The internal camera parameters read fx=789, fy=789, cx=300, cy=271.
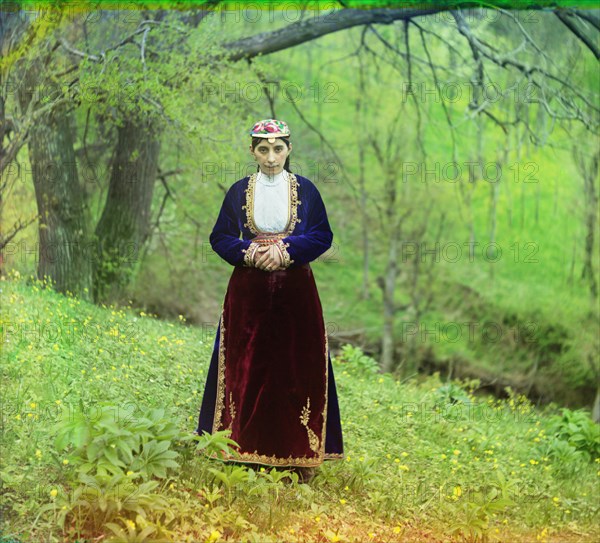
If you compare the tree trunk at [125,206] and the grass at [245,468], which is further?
the tree trunk at [125,206]

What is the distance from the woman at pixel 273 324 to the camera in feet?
14.3

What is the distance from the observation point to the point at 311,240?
4344 mm

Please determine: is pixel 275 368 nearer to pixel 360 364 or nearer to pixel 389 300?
pixel 360 364

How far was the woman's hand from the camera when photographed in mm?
4262

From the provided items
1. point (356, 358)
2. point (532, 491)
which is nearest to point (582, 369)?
point (356, 358)

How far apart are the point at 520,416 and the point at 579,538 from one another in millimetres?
2619

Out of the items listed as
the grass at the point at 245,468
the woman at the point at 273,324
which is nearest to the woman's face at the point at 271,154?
the woman at the point at 273,324

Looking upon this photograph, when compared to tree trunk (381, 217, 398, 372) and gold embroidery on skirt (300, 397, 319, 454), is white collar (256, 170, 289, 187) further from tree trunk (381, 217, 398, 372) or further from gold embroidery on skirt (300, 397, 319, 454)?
tree trunk (381, 217, 398, 372)

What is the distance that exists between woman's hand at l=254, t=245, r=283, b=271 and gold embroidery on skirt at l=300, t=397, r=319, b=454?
0.79m

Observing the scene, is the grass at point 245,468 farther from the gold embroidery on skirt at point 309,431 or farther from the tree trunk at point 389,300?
the tree trunk at point 389,300

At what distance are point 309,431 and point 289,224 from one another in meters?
1.16

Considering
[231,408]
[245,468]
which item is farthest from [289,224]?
[245,468]

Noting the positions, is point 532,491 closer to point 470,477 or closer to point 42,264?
point 470,477

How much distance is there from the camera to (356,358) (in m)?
7.73
